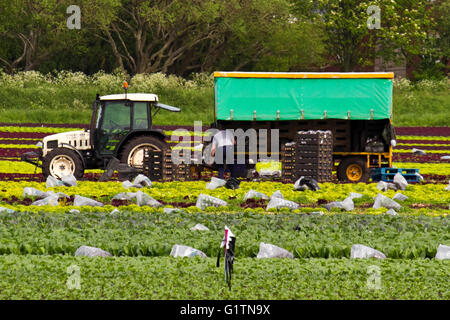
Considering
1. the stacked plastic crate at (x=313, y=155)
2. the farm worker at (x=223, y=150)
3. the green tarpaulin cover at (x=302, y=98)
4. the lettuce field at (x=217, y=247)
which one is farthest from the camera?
the green tarpaulin cover at (x=302, y=98)

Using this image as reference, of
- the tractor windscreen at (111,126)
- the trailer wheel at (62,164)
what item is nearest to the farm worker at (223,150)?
the tractor windscreen at (111,126)

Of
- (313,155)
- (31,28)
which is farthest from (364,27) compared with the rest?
(313,155)

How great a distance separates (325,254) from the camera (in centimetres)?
1091

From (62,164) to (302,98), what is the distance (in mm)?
6742

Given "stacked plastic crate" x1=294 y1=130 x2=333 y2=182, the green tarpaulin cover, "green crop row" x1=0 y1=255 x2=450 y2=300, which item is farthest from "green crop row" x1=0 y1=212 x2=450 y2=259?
the green tarpaulin cover

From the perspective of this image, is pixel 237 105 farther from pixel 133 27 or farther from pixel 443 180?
pixel 133 27

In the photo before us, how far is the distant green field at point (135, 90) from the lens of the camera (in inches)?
1655

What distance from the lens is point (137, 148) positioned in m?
22.3

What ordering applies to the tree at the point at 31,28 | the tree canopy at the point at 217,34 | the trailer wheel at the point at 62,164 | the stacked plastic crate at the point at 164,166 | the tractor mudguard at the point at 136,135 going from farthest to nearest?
the tree canopy at the point at 217,34 → the tree at the point at 31,28 → the stacked plastic crate at the point at 164,166 → the tractor mudguard at the point at 136,135 → the trailer wheel at the point at 62,164

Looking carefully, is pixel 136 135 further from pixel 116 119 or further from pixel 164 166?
pixel 164 166

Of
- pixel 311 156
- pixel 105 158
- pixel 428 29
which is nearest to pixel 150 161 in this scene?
pixel 105 158

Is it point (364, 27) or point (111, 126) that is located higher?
point (364, 27)

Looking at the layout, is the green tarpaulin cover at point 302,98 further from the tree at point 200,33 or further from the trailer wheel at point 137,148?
the tree at point 200,33

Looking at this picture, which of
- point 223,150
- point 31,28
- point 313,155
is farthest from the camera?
point 31,28
